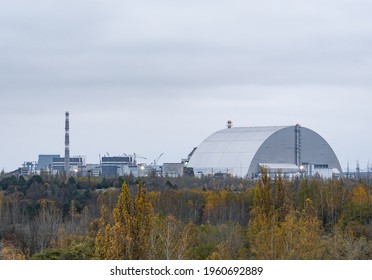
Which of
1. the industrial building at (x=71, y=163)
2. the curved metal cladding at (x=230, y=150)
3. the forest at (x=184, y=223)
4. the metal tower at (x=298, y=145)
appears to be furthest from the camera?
the industrial building at (x=71, y=163)

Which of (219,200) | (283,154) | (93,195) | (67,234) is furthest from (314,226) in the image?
(283,154)

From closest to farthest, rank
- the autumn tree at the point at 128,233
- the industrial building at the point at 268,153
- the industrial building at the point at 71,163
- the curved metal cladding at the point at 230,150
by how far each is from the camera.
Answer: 1. the autumn tree at the point at 128,233
2. the industrial building at the point at 268,153
3. the curved metal cladding at the point at 230,150
4. the industrial building at the point at 71,163

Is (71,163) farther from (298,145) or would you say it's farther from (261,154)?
(298,145)

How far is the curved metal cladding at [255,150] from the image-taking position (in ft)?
278

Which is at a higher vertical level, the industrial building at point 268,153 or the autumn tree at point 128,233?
the industrial building at point 268,153

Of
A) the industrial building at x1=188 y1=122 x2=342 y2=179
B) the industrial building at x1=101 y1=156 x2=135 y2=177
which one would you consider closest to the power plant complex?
the industrial building at x1=188 y1=122 x2=342 y2=179

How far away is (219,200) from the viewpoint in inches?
2085

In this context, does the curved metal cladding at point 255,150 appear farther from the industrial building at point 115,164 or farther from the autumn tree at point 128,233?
the autumn tree at point 128,233

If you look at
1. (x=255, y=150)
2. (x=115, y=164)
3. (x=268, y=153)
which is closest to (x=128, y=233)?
(x=255, y=150)

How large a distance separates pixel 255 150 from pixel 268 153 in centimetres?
156

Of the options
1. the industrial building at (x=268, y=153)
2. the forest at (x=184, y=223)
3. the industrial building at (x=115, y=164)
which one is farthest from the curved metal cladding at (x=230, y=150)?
the industrial building at (x=115, y=164)

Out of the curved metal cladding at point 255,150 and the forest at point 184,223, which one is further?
the curved metal cladding at point 255,150

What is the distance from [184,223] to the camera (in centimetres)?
4131

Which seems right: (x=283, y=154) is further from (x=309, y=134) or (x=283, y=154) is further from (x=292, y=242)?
(x=292, y=242)
